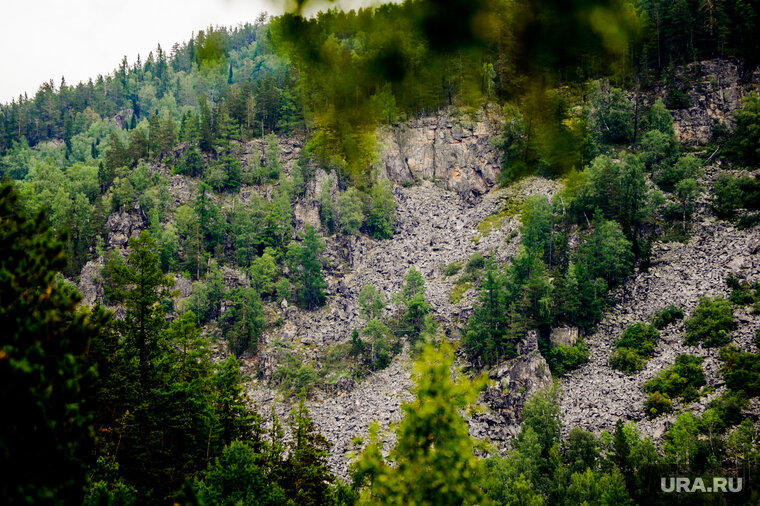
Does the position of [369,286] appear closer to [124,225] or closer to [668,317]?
[668,317]

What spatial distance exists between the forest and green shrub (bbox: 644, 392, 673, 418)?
0.23 m

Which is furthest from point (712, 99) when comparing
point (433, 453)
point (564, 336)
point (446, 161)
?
point (433, 453)

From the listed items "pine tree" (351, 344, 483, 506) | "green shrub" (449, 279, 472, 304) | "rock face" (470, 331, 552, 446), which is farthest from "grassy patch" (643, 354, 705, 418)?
"pine tree" (351, 344, 483, 506)

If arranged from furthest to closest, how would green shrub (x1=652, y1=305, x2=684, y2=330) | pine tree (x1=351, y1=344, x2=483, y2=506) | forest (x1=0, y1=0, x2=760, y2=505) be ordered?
green shrub (x1=652, y1=305, x2=684, y2=330) < pine tree (x1=351, y1=344, x2=483, y2=506) < forest (x1=0, y1=0, x2=760, y2=505)

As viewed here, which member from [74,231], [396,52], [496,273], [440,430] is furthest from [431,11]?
[74,231]

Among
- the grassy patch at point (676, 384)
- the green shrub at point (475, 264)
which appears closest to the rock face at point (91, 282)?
the green shrub at point (475, 264)

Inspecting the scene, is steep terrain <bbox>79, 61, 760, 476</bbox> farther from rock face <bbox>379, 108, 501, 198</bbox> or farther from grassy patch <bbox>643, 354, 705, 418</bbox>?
grassy patch <bbox>643, 354, 705, 418</bbox>

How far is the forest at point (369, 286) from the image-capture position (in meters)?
3.15

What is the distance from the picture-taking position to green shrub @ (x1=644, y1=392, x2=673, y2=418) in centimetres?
4388

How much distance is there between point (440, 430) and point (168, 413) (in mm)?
16533

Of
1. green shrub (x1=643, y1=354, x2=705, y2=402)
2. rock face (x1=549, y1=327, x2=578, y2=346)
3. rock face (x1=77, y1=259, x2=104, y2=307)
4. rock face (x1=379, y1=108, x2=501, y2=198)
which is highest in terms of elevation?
rock face (x1=379, y1=108, x2=501, y2=198)

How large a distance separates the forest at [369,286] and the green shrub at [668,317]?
0.29 meters

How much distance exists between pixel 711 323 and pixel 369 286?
3846 centimetres

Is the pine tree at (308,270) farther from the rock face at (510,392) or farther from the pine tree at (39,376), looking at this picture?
the pine tree at (39,376)
